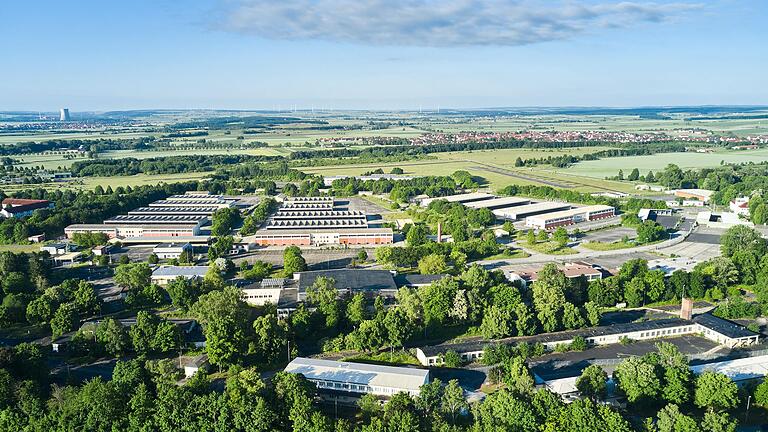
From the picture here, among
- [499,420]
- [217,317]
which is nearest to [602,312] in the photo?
[499,420]

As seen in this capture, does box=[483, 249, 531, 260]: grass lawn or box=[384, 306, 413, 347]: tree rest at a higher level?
box=[384, 306, 413, 347]: tree

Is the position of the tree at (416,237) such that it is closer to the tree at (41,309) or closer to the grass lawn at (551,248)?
the grass lawn at (551,248)

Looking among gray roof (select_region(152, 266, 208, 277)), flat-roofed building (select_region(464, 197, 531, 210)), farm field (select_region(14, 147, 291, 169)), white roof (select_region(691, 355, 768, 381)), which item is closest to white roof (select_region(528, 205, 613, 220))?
flat-roofed building (select_region(464, 197, 531, 210))

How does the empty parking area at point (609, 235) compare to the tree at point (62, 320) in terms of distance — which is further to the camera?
the empty parking area at point (609, 235)

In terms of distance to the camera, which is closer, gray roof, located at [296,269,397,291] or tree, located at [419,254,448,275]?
gray roof, located at [296,269,397,291]

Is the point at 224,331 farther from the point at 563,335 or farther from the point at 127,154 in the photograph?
the point at 127,154

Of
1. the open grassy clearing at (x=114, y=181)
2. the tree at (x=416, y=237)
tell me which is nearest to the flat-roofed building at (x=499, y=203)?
the tree at (x=416, y=237)

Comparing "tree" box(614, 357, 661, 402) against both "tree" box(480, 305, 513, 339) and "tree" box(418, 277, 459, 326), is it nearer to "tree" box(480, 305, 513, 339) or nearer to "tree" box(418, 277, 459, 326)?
"tree" box(480, 305, 513, 339)

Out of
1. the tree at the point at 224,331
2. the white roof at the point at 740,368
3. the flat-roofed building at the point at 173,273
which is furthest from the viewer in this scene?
the flat-roofed building at the point at 173,273
